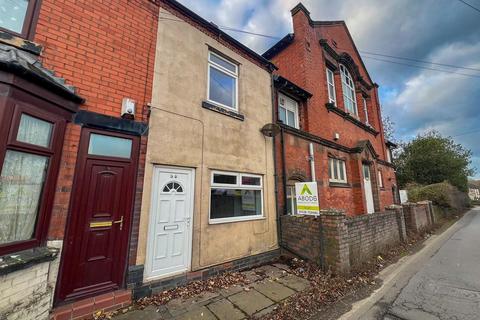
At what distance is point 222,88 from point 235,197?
10.3 feet

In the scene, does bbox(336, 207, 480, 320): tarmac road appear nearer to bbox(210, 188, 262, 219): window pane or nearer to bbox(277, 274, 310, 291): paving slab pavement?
bbox(277, 274, 310, 291): paving slab pavement

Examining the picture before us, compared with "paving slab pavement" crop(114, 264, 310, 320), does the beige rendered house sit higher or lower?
higher

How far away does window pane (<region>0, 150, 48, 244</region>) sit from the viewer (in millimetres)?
2803

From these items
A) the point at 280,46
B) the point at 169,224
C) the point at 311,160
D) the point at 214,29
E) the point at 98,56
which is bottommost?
the point at 169,224

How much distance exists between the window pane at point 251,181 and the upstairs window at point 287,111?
305cm

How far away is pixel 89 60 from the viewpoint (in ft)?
12.7

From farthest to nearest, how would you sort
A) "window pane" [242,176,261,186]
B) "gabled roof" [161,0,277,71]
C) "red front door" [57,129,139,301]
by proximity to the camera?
"window pane" [242,176,261,186]
"gabled roof" [161,0,277,71]
"red front door" [57,129,139,301]

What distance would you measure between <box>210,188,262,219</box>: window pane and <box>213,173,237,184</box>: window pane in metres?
0.21

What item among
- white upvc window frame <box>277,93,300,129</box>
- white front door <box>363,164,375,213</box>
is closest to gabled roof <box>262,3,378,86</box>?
white upvc window frame <box>277,93,300,129</box>

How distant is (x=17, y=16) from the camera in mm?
3400

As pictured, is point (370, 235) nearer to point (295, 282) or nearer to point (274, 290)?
point (295, 282)

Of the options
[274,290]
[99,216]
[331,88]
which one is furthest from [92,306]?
[331,88]

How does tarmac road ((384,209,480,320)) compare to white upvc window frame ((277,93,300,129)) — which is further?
white upvc window frame ((277,93,300,129))

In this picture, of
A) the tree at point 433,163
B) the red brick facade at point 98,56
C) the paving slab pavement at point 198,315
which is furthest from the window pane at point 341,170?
the tree at point 433,163
